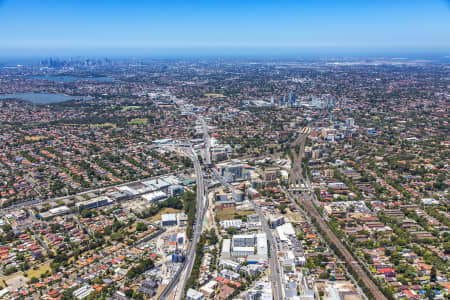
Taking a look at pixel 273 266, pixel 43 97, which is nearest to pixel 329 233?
pixel 273 266

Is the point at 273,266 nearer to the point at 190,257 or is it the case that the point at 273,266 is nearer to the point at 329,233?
the point at 190,257

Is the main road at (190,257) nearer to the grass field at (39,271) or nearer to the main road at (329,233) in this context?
the grass field at (39,271)

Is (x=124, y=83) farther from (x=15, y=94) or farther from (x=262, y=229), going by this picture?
(x=262, y=229)

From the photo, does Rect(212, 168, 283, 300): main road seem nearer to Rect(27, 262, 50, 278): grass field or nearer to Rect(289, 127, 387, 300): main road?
Rect(289, 127, 387, 300): main road

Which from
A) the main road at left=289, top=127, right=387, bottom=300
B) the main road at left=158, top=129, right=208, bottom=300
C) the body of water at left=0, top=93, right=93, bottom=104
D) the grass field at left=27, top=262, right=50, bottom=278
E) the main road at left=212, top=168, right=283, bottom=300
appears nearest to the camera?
the main road at left=212, top=168, right=283, bottom=300

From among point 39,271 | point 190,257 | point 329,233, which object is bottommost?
point 39,271

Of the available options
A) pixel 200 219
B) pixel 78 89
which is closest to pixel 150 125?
pixel 200 219

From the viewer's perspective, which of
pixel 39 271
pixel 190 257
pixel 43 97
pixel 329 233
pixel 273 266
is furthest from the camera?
pixel 43 97

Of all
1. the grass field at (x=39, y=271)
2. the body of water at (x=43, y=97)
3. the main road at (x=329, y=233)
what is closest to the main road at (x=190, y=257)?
the grass field at (x=39, y=271)

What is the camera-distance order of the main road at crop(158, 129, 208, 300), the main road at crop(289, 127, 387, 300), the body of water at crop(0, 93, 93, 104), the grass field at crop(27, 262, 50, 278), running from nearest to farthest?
the main road at crop(158, 129, 208, 300) → the main road at crop(289, 127, 387, 300) → the grass field at crop(27, 262, 50, 278) → the body of water at crop(0, 93, 93, 104)

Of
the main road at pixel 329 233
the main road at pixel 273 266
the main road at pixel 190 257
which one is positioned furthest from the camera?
the main road at pixel 329 233

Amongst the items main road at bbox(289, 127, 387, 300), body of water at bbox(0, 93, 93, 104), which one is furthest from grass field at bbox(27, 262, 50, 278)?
body of water at bbox(0, 93, 93, 104)
